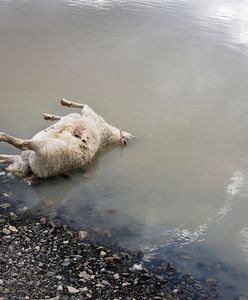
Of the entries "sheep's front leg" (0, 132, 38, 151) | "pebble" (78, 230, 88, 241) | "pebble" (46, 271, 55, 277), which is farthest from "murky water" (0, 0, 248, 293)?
"pebble" (46, 271, 55, 277)

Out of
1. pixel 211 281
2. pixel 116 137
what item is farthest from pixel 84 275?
pixel 116 137

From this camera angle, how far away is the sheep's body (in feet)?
22.4

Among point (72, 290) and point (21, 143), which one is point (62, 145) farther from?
point (72, 290)

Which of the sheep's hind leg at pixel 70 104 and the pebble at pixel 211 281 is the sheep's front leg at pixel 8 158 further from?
the pebble at pixel 211 281

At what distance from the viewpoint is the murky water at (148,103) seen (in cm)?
657

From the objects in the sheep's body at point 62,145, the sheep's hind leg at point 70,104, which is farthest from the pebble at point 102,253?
the sheep's hind leg at point 70,104

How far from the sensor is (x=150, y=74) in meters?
10.9

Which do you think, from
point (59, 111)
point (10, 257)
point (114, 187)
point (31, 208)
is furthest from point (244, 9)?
point (10, 257)

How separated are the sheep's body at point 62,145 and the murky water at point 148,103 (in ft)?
0.70

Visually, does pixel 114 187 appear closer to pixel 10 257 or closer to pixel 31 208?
pixel 31 208

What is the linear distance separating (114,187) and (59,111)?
2.44m

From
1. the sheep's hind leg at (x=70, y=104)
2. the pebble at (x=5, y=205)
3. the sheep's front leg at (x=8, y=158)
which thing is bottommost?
the pebble at (x=5, y=205)

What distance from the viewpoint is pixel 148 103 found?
31.6 ft

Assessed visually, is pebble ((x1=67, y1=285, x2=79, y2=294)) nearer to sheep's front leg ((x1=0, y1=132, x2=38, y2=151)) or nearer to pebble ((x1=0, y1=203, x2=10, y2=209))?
pebble ((x1=0, y1=203, x2=10, y2=209))
